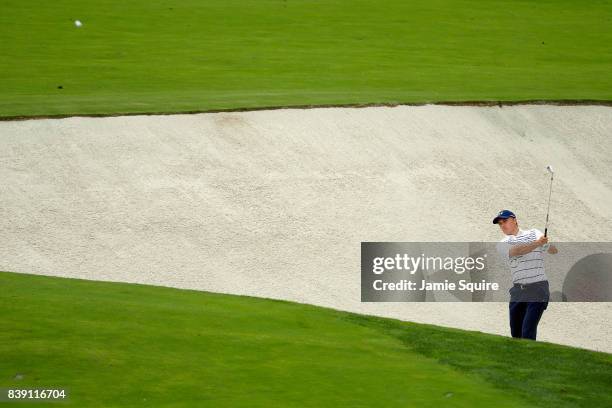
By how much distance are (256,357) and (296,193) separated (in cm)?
870

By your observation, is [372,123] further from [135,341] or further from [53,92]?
[135,341]

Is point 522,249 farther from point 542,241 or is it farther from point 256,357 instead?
point 256,357

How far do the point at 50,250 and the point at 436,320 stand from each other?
641cm

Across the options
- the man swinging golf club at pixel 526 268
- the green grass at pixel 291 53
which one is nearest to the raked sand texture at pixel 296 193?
the green grass at pixel 291 53

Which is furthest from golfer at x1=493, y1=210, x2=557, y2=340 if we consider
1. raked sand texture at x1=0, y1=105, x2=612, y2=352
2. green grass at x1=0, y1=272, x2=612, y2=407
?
raked sand texture at x1=0, y1=105, x2=612, y2=352

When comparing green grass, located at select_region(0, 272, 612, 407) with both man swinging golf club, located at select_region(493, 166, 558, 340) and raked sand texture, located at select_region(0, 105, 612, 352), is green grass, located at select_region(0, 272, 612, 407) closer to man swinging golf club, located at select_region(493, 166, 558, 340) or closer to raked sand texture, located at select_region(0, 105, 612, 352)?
man swinging golf club, located at select_region(493, 166, 558, 340)

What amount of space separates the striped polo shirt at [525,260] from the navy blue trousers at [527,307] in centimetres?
10

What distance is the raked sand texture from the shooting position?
58.9 feet

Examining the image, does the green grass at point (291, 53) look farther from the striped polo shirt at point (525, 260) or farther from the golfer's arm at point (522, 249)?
the golfer's arm at point (522, 249)

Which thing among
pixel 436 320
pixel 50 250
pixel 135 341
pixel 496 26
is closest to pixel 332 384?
pixel 135 341

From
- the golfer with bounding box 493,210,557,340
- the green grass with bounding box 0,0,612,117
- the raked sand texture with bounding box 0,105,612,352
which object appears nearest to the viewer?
the golfer with bounding box 493,210,557,340

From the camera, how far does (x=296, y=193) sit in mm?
20297

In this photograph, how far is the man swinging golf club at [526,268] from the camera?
13977mm

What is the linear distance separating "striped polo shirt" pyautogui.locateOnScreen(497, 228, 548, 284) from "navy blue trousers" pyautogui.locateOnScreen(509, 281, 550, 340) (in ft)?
0.34
